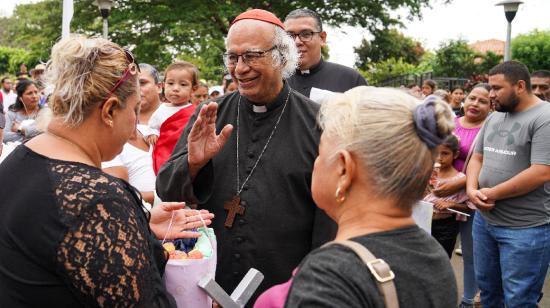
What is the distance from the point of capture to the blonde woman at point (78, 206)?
1.58 meters

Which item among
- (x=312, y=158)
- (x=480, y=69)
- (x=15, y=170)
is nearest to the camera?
(x=15, y=170)

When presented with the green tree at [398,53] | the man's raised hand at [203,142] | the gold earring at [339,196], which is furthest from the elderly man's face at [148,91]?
the green tree at [398,53]

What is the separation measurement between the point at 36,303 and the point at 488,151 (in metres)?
3.93

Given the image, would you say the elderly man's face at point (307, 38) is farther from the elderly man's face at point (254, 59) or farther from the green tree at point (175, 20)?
the green tree at point (175, 20)

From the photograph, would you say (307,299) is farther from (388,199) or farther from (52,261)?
(52,261)

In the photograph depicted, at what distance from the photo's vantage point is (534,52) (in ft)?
75.0

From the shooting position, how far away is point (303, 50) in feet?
14.9

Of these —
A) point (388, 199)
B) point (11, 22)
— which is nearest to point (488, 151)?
point (388, 199)

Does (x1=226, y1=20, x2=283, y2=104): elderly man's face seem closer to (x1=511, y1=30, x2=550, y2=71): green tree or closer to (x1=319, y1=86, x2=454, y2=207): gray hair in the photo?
(x1=319, y1=86, x2=454, y2=207): gray hair

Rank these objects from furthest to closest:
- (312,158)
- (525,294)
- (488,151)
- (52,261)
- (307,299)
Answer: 1. (488,151)
2. (525,294)
3. (312,158)
4. (52,261)
5. (307,299)

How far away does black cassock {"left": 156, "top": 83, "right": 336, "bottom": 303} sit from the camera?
2.66 metres

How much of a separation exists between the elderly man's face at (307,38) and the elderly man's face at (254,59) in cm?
172

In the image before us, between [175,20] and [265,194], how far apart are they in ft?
57.2

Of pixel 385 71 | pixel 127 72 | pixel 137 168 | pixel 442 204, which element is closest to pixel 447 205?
pixel 442 204
